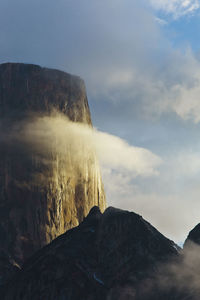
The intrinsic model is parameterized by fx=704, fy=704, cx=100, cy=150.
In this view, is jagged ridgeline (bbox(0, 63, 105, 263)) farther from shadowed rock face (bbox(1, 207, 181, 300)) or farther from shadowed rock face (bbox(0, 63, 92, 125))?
shadowed rock face (bbox(1, 207, 181, 300))

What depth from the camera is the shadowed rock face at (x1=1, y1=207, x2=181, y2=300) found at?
8062 cm

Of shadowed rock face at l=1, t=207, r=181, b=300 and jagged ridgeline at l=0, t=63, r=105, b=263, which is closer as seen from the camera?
shadowed rock face at l=1, t=207, r=181, b=300

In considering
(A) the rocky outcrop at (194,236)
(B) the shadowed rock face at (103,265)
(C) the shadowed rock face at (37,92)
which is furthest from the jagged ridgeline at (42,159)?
(A) the rocky outcrop at (194,236)

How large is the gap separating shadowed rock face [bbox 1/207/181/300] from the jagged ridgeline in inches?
715

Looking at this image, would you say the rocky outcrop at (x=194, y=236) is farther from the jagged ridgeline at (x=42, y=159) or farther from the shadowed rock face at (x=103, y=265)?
the jagged ridgeline at (x=42, y=159)

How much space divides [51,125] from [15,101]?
7.64 m

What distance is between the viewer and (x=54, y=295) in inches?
3206

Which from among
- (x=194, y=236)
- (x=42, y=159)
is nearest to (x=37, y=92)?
(x=42, y=159)

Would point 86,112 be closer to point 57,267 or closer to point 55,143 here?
point 55,143

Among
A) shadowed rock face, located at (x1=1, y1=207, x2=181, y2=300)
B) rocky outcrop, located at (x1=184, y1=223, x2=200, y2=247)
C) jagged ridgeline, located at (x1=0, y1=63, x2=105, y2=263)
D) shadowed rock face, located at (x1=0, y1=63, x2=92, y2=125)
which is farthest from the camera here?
shadowed rock face, located at (x1=0, y1=63, x2=92, y2=125)

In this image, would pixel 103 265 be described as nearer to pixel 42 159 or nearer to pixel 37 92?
pixel 42 159

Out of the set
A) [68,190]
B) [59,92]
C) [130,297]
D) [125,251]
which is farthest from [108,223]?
[59,92]

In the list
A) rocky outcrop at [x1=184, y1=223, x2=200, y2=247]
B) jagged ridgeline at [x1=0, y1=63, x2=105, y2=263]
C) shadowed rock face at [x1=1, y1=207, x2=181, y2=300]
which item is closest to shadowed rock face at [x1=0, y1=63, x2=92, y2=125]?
jagged ridgeline at [x1=0, y1=63, x2=105, y2=263]

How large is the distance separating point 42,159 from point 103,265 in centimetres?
3258
